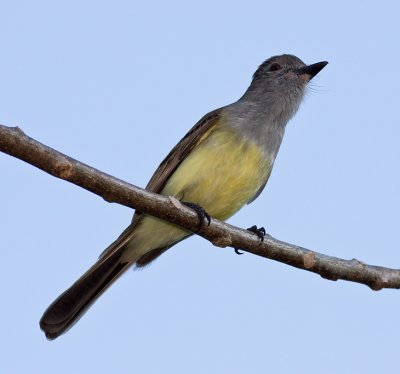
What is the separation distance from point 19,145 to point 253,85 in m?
5.22

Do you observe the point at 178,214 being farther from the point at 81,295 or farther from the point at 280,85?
the point at 280,85

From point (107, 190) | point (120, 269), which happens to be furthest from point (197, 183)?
point (107, 190)

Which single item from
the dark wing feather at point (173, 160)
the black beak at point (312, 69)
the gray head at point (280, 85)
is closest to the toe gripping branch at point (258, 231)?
the dark wing feather at point (173, 160)

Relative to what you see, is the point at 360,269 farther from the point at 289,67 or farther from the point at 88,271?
the point at 289,67

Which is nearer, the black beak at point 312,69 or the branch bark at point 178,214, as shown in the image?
the branch bark at point 178,214

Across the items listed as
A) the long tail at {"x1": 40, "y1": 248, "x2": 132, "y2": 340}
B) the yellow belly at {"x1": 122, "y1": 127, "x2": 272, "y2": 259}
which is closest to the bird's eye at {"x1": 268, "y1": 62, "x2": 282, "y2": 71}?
the yellow belly at {"x1": 122, "y1": 127, "x2": 272, "y2": 259}

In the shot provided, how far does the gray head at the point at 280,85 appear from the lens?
26.8 feet

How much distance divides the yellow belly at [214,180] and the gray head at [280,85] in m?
0.95

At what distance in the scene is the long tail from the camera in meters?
6.43

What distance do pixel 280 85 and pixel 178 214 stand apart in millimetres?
4105

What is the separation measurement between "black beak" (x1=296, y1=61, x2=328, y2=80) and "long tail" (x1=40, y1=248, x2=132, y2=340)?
3199 mm

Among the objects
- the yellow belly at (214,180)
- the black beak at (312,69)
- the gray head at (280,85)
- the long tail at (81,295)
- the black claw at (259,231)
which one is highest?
the black beak at (312,69)

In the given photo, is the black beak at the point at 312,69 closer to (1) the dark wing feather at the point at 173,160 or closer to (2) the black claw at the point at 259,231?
(1) the dark wing feather at the point at 173,160

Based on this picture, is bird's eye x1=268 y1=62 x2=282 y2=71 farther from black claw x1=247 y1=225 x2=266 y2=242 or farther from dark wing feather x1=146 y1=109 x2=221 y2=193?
black claw x1=247 y1=225 x2=266 y2=242
